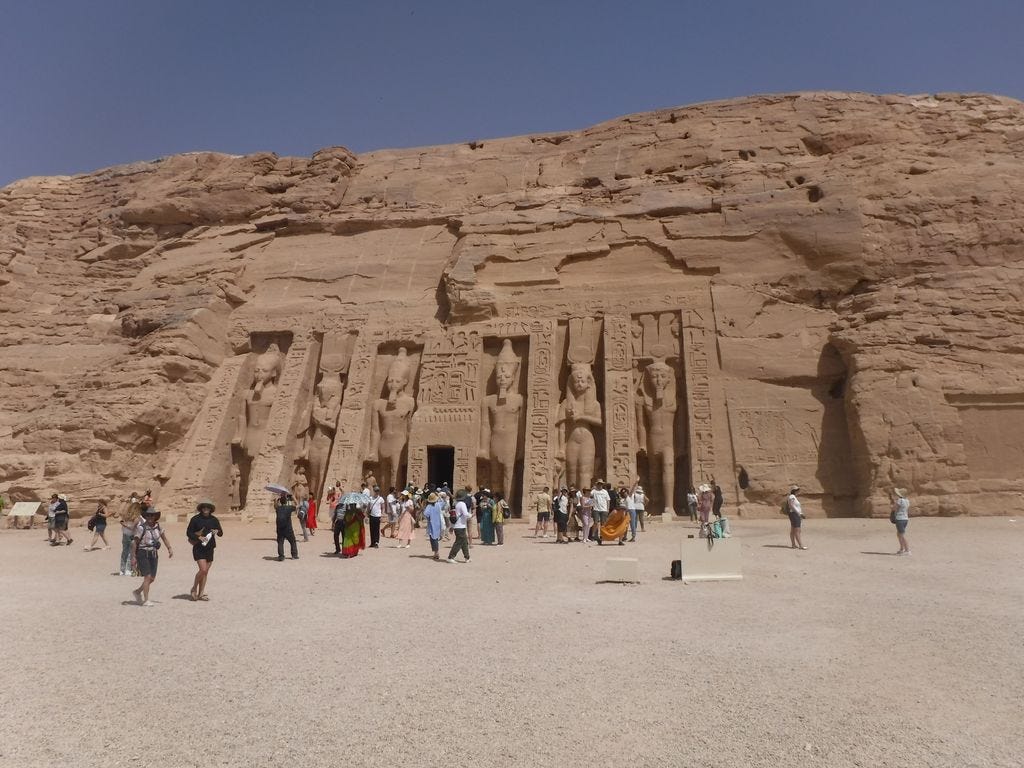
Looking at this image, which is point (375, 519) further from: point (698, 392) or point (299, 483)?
point (698, 392)

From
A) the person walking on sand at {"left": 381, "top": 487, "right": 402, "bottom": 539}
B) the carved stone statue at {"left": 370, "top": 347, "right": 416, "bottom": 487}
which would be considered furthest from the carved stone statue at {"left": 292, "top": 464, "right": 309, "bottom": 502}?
the person walking on sand at {"left": 381, "top": 487, "right": 402, "bottom": 539}

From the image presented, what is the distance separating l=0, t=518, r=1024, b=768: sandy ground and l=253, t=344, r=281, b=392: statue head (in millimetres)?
12191

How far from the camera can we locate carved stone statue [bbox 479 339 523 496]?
19.0 metres

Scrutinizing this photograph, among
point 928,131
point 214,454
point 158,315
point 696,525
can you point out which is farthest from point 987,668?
point 158,315

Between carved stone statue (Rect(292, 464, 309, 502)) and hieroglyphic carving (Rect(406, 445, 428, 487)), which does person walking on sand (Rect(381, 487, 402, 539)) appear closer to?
hieroglyphic carving (Rect(406, 445, 428, 487))

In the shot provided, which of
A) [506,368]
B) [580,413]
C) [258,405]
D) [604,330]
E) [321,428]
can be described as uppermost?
[604,330]

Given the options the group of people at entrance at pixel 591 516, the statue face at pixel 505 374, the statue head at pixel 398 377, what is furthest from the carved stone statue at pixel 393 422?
the group of people at entrance at pixel 591 516

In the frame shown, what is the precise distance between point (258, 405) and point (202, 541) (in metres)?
13.9

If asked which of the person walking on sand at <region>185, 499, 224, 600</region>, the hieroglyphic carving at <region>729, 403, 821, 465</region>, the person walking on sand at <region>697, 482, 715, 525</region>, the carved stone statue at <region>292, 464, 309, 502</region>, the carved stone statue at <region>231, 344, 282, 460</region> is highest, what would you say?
the carved stone statue at <region>231, 344, 282, 460</region>

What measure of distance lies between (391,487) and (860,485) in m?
11.9

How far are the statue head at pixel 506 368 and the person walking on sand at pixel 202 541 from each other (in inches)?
471

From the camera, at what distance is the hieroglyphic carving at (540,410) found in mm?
18281

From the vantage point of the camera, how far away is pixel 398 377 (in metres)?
20.5

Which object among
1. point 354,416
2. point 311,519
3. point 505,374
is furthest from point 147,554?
point 505,374
